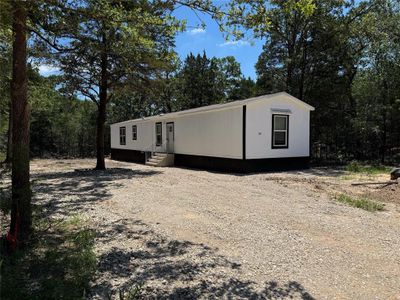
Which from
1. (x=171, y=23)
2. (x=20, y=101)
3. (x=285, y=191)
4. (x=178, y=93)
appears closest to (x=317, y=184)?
(x=285, y=191)

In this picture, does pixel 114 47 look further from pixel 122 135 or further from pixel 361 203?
pixel 122 135

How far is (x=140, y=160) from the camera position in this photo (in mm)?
23625

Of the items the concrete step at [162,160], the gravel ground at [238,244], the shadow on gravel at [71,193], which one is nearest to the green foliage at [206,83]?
the concrete step at [162,160]

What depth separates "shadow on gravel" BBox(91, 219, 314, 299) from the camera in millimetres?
3492

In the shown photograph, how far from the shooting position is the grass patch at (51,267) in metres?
3.29

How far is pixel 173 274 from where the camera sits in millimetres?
3928

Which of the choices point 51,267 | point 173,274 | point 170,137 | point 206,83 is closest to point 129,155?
point 170,137

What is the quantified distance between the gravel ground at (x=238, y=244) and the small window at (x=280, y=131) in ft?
20.6

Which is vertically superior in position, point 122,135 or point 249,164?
point 122,135

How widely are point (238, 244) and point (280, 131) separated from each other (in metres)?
11.1

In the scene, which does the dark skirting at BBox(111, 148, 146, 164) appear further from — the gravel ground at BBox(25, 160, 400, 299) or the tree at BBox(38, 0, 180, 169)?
the gravel ground at BBox(25, 160, 400, 299)

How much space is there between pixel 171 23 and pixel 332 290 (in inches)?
150

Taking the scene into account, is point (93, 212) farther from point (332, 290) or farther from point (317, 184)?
point (317, 184)

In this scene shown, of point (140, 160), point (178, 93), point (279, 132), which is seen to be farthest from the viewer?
point (178, 93)
